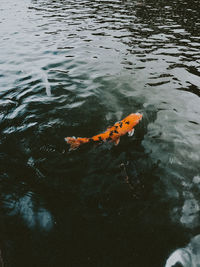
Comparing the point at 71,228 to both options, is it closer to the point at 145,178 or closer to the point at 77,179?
the point at 77,179

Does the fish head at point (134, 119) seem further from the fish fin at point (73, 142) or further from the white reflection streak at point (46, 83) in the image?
the white reflection streak at point (46, 83)

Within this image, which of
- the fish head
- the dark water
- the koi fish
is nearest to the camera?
the dark water

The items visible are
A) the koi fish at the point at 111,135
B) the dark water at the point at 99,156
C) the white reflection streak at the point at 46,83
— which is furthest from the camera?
the white reflection streak at the point at 46,83

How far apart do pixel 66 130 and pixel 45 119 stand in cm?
Result: 90

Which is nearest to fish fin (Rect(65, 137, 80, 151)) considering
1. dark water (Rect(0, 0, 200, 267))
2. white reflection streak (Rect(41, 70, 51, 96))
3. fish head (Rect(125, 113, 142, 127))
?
dark water (Rect(0, 0, 200, 267))

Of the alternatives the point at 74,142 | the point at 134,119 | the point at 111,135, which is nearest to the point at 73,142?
the point at 74,142

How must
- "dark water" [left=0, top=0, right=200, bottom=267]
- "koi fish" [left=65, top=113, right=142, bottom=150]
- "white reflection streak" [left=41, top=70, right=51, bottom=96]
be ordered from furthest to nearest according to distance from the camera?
"white reflection streak" [left=41, top=70, right=51, bottom=96], "koi fish" [left=65, top=113, right=142, bottom=150], "dark water" [left=0, top=0, right=200, bottom=267]

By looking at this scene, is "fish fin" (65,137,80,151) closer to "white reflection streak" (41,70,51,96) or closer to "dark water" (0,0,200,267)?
"dark water" (0,0,200,267)

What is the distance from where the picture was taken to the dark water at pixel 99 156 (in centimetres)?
343

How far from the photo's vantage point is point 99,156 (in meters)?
5.07

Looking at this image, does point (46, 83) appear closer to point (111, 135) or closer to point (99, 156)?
point (111, 135)

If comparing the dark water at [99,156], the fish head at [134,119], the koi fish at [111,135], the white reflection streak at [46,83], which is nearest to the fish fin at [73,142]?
the koi fish at [111,135]

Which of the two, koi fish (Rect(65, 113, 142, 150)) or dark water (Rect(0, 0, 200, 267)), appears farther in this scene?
koi fish (Rect(65, 113, 142, 150))

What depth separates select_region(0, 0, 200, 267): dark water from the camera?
135 inches
